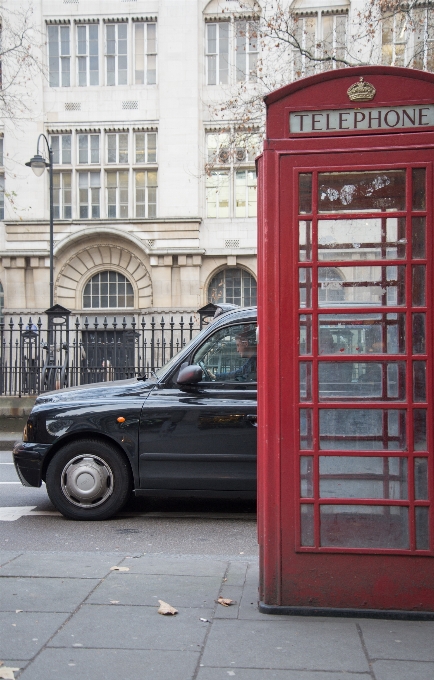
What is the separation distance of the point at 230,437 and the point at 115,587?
2522 millimetres

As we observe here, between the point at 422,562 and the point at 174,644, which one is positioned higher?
the point at 422,562

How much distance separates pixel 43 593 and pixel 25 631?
65cm

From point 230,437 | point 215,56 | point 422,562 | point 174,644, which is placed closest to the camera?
point 174,644

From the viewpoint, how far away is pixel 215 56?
91.6 ft

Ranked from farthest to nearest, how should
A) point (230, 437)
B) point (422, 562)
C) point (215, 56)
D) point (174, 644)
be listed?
point (215, 56)
point (230, 437)
point (422, 562)
point (174, 644)

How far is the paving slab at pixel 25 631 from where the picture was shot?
346 centimetres

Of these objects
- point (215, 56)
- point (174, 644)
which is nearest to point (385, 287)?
point (174, 644)

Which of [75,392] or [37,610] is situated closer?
[37,610]

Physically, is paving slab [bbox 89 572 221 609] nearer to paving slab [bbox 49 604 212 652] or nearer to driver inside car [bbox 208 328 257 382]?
paving slab [bbox 49 604 212 652]

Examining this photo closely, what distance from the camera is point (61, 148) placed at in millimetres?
28516

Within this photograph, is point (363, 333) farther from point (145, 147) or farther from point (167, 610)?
point (145, 147)

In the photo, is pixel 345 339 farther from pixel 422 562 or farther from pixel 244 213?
pixel 244 213

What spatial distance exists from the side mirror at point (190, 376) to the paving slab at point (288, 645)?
10.3 ft

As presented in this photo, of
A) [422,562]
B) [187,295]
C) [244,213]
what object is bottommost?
[422,562]
